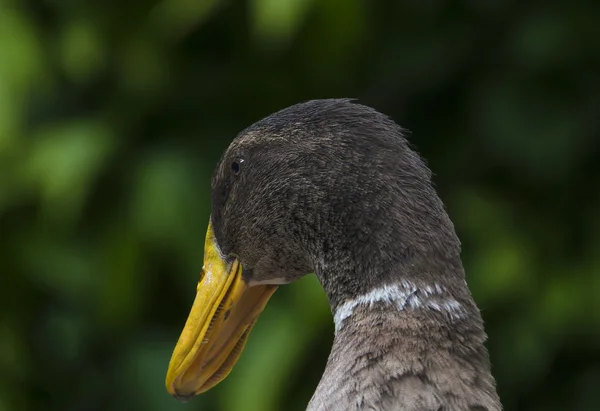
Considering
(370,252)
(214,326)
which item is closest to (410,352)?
→ (370,252)

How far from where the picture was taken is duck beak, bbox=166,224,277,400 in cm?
160

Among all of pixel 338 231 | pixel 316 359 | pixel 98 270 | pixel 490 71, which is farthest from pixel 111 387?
pixel 338 231

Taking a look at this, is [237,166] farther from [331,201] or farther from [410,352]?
[410,352]

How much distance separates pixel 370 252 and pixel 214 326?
12.4 inches

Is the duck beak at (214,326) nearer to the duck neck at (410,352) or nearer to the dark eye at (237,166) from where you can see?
the dark eye at (237,166)

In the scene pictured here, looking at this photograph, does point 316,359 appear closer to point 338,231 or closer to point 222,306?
point 222,306

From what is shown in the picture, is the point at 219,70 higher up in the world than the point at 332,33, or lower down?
lower down

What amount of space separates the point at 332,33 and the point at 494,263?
0.63 meters

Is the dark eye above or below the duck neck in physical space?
above

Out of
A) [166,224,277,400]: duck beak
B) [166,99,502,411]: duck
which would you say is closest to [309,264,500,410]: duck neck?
[166,99,502,411]: duck

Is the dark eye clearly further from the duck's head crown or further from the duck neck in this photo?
the duck neck

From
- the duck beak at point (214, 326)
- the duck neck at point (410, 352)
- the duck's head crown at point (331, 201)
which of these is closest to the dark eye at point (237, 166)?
the duck's head crown at point (331, 201)

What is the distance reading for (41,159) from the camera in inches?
101

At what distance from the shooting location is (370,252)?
1.40m
